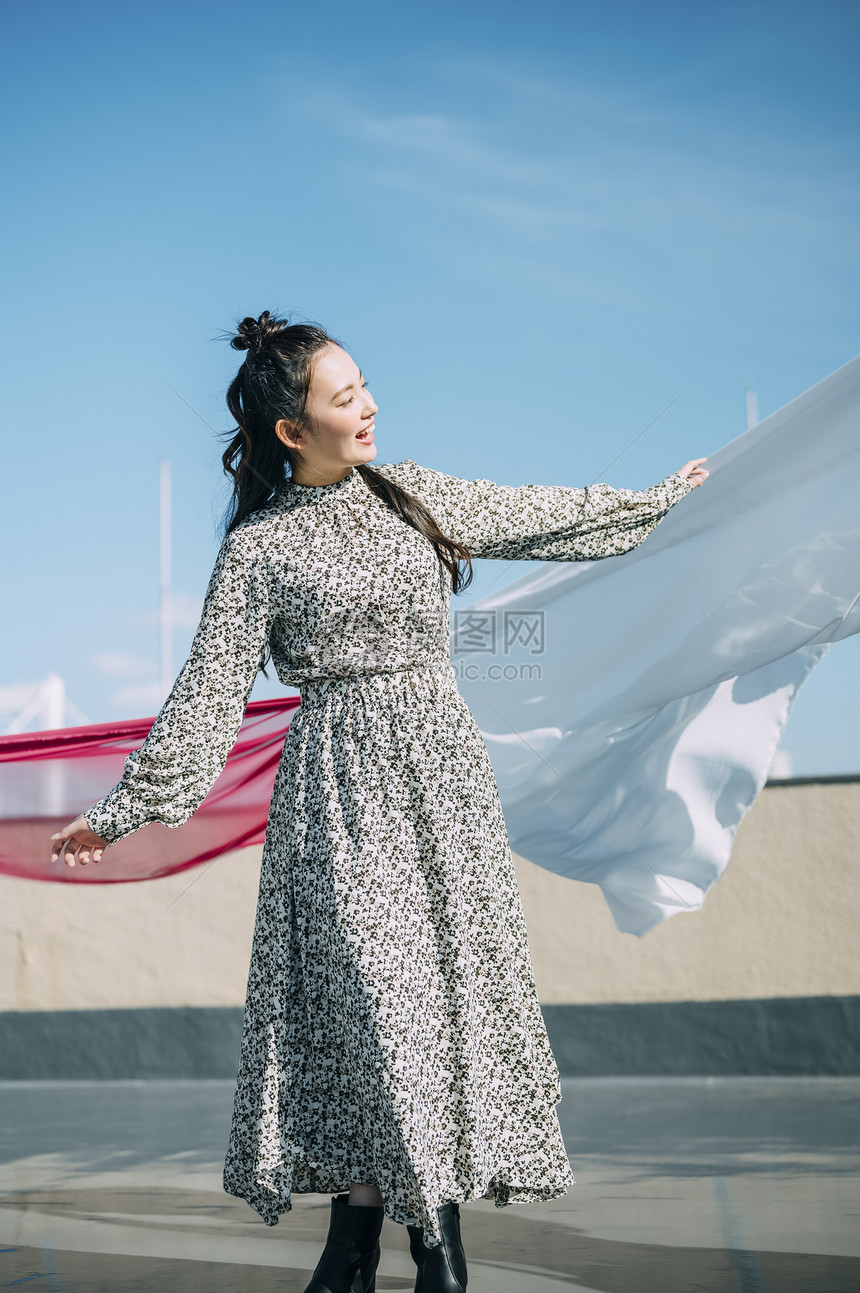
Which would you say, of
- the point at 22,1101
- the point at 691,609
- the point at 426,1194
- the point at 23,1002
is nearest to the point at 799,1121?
the point at 691,609

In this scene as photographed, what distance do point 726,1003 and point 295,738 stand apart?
3.72 meters

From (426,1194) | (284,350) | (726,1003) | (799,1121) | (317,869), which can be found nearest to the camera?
(426,1194)

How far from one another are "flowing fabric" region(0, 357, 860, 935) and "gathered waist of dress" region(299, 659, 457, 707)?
4.19 ft

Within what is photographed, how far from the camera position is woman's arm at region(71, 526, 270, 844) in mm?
2203

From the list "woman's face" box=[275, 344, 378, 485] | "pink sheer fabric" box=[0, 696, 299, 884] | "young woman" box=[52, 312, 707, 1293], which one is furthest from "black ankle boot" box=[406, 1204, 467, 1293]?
"pink sheer fabric" box=[0, 696, 299, 884]

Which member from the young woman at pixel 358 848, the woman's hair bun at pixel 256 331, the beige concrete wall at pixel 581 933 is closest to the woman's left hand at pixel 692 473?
the young woman at pixel 358 848

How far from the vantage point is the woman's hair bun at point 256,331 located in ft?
7.72

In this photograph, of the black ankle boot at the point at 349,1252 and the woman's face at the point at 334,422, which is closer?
the black ankle boot at the point at 349,1252

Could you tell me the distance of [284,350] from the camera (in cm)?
232

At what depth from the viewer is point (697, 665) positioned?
11.0 ft

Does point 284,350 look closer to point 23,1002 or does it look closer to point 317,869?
point 317,869

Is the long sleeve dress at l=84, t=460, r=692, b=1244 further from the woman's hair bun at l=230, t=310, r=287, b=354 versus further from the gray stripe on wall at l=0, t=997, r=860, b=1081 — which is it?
the gray stripe on wall at l=0, t=997, r=860, b=1081

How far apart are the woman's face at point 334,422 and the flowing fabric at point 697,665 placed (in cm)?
137

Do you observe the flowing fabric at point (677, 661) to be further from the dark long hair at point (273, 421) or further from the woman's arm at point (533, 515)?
the dark long hair at point (273, 421)
